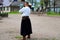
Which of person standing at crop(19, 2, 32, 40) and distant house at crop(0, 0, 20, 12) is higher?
person standing at crop(19, 2, 32, 40)

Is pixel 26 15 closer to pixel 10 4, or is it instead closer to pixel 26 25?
pixel 26 25

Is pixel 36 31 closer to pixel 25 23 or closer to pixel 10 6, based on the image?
pixel 25 23

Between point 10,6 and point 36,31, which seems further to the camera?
point 10,6

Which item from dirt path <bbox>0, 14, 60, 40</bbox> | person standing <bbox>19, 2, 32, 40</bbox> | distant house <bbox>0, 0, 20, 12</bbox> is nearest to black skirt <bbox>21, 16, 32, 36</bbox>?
person standing <bbox>19, 2, 32, 40</bbox>

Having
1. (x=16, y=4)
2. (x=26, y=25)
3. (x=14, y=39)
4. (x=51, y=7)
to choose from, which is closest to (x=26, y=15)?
(x=26, y=25)

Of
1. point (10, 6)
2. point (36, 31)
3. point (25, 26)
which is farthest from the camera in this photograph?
point (10, 6)

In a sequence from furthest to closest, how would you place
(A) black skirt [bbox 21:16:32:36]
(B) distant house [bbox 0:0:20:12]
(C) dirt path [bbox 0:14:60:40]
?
(B) distant house [bbox 0:0:20:12] < (C) dirt path [bbox 0:14:60:40] < (A) black skirt [bbox 21:16:32:36]

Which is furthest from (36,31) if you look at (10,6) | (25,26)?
(10,6)

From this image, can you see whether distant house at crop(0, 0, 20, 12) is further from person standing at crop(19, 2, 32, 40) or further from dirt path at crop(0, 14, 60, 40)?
person standing at crop(19, 2, 32, 40)

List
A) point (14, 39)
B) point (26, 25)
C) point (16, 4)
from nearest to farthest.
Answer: point (26, 25), point (14, 39), point (16, 4)

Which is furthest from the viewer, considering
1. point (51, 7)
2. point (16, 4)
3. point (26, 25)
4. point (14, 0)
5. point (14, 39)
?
point (14, 0)

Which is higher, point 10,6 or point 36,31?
point 36,31

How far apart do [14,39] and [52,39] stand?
176 centimetres

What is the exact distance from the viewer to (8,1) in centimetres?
10019
